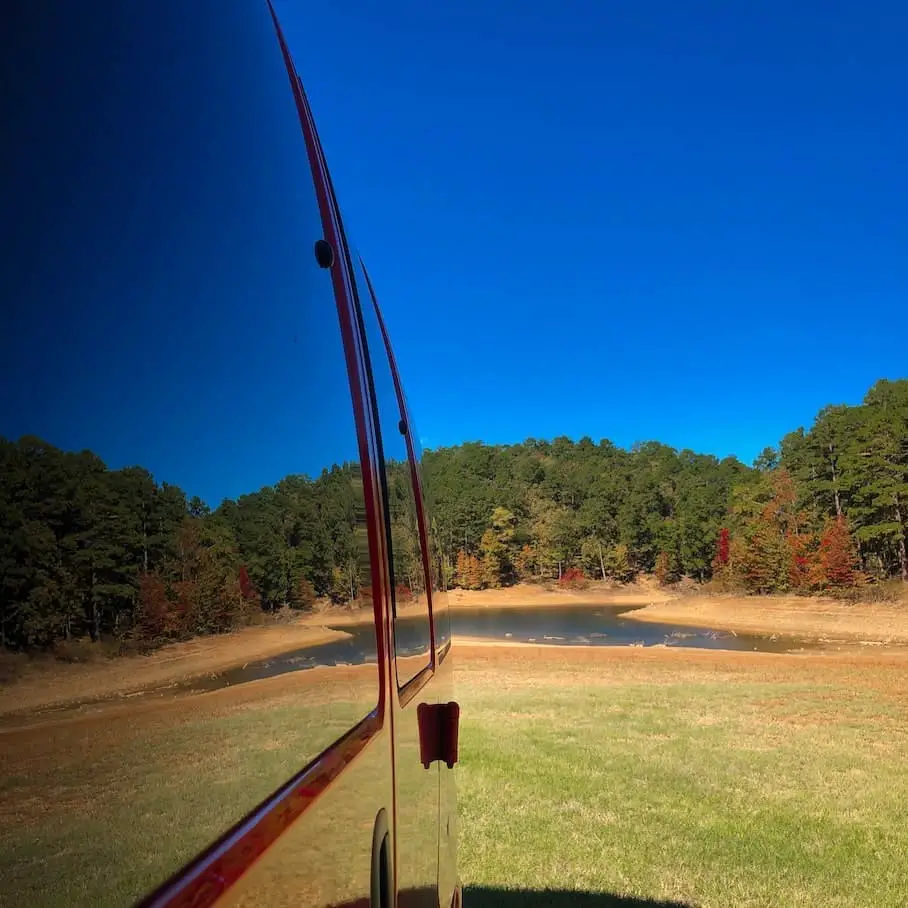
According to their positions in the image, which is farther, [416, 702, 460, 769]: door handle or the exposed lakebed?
[416, 702, 460, 769]: door handle

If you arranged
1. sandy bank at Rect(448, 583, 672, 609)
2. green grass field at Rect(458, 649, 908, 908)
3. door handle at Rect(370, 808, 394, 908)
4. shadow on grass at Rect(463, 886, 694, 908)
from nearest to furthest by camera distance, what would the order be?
door handle at Rect(370, 808, 394, 908), shadow on grass at Rect(463, 886, 694, 908), green grass field at Rect(458, 649, 908, 908), sandy bank at Rect(448, 583, 672, 609)

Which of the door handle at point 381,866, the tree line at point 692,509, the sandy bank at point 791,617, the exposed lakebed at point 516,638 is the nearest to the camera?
the exposed lakebed at point 516,638

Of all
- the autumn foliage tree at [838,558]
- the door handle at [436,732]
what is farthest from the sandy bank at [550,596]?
the door handle at [436,732]

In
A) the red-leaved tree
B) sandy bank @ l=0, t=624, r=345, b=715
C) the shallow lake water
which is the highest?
the red-leaved tree

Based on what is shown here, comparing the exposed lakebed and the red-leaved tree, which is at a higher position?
the red-leaved tree

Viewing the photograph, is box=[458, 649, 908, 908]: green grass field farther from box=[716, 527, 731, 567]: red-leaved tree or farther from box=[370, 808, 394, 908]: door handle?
box=[716, 527, 731, 567]: red-leaved tree

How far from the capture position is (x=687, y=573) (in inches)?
3031

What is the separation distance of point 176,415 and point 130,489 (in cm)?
11

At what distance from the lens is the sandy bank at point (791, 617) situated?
3316 cm

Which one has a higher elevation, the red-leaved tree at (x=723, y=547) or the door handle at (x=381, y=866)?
the red-leaved tree at (x=723, y=547)

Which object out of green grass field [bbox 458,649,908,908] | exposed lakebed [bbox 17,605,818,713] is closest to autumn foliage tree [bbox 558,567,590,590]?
exposed lakebed [bbox 17,605,818,713]

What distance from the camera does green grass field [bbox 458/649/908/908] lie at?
4.91 metres

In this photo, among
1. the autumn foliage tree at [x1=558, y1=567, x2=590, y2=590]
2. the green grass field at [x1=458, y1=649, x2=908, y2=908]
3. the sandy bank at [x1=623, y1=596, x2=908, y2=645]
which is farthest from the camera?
the autumn foliage tree at [x1=558, y1=567, x2=590, y2=590]

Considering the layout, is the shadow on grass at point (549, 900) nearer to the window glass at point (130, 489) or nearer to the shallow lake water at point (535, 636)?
the shallow lake water at point (535, 636)
